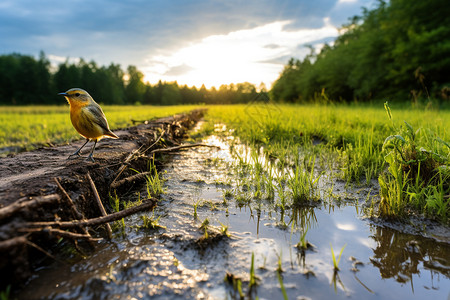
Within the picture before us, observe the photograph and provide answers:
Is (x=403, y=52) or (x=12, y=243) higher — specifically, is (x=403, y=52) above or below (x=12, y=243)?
above

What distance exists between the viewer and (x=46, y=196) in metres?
1.28

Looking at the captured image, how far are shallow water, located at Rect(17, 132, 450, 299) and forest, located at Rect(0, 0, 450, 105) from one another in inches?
131

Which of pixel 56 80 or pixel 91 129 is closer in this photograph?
pixel 91 129

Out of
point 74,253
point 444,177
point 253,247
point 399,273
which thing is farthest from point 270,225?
point 444,177

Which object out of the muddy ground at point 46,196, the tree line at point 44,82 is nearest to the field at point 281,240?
the muddy ground at point 46,196

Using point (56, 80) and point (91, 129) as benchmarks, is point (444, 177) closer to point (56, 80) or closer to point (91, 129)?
point (91, 129)

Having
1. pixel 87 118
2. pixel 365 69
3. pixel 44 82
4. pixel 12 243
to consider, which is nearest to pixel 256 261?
pixel 12 243

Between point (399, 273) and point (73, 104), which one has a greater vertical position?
point (73, 104)

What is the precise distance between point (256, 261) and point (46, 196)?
4.07 feet

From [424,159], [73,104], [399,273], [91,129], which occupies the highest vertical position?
[73,104]

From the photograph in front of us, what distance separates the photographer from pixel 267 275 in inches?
49.2

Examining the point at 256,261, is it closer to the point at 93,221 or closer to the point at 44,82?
the point at 93,221

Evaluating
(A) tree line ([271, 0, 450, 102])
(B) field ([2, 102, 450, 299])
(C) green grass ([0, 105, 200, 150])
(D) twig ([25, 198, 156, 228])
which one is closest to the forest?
(A) tree line ([271, 0, 450, 102])

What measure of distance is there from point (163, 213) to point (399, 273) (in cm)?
165
